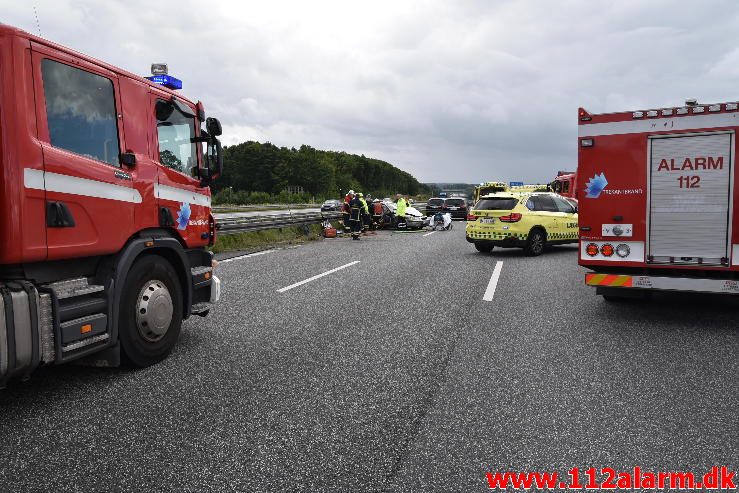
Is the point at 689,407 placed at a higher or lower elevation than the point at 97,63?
lower

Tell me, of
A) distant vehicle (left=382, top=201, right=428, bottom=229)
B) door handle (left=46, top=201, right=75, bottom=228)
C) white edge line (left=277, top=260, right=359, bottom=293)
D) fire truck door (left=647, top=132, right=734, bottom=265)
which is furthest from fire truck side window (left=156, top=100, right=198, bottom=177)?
distant vehicle (left=382, top=201, right=428, bottom=229)

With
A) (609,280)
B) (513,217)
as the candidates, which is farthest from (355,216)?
(609,280)

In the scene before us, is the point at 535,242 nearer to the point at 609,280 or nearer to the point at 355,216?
the point at 609,280

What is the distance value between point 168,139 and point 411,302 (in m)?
4.20

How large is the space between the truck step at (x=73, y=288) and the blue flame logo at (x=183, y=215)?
1.24 metres

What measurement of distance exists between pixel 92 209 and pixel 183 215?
4.32ft

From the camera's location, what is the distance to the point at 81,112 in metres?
4.34

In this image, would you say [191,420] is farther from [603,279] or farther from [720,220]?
[720,220]

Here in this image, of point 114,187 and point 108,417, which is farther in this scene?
point 114,187

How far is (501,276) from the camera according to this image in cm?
1099

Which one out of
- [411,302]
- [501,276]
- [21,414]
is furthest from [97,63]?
[501,276]

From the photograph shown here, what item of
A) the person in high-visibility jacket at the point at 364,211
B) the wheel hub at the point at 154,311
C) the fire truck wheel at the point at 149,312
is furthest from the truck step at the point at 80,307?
the person in high-visibility jacket at the point at 364,211

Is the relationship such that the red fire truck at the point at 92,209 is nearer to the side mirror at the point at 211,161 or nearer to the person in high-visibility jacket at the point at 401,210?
the side mirror at the point at 211,161

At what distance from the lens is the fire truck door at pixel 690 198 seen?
21.4 feet
